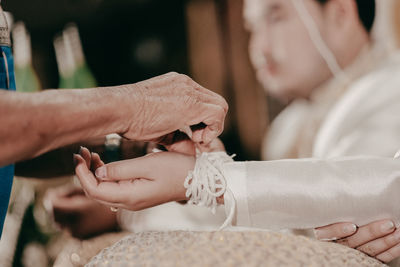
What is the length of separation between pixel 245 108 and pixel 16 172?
184 cm

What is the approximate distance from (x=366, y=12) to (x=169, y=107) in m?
1.28

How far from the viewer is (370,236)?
0.76 metres

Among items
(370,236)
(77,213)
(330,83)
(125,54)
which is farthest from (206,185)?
(125,54)

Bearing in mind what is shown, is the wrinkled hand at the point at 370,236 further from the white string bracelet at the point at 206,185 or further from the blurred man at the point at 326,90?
the white string bracelet at the point at 206,185

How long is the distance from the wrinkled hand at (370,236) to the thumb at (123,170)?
0.34 metres

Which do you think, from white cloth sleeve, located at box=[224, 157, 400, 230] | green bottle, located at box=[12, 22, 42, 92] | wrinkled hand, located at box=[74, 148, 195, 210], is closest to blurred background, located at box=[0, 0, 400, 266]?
green bottle, located at box=[12, 22, 42, 92]

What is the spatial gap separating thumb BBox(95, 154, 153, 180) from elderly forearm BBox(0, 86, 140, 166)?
0.29 ft

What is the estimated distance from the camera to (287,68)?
6.92ft

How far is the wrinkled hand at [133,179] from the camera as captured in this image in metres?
0.71

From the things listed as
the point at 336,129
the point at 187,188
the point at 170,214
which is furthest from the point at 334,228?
the point at 170,214

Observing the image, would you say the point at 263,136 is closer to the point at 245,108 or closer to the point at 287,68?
the point at 245,108

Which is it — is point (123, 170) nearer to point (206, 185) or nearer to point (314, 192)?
point (206, 185)

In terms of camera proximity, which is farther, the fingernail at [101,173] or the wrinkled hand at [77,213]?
the wrinkled hand at [77,213]

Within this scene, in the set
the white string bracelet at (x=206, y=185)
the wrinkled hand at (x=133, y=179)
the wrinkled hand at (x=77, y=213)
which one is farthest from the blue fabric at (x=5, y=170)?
the wrinkled hand at (x=77, y=213)
